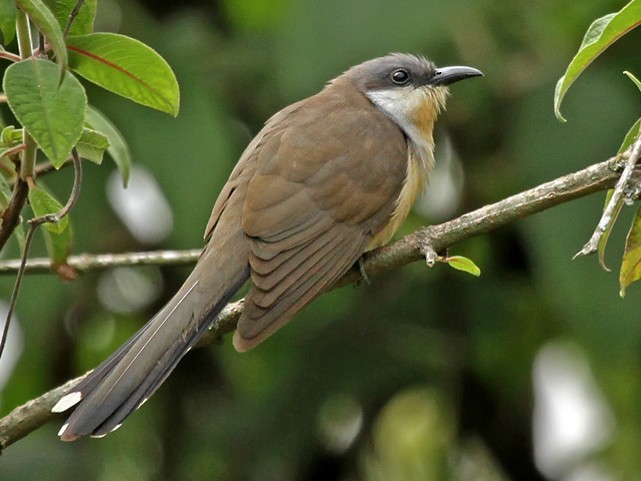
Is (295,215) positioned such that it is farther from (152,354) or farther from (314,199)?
(152,354)

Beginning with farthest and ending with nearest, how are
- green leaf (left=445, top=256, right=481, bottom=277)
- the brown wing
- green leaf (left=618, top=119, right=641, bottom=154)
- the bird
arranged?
the brown wing → the bird → green leaf (left=445, top=256, right=481, bottom=277) → green leaf (left=618, top=119, right=641, bottom=154)

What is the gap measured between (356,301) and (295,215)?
1205mm

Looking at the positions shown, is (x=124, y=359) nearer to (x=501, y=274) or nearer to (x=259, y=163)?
(x=259, y=163)

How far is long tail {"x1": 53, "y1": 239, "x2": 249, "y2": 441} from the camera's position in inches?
119

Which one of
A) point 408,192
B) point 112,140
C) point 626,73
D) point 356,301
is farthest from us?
point 356,301

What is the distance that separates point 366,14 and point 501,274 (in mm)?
1498

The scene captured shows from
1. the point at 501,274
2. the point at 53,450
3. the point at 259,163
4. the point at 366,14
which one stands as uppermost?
the point at 366,14

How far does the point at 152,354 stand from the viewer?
10.8 feet

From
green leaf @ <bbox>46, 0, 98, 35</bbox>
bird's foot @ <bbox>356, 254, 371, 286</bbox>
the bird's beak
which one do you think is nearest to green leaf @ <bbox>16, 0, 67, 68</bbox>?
green leaf @ <bbox>46, 0, 98, 35</bbox>

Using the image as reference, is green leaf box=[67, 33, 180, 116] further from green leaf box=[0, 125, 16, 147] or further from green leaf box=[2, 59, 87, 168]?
green leaf box=[2, 59, 87, 168]

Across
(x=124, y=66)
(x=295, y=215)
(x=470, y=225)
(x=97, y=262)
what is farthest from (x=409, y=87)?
(x=124, y=66)

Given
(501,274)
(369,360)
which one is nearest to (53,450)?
(369,360)

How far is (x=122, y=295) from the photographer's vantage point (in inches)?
199

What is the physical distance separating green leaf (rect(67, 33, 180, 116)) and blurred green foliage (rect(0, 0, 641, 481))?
1.44 metres
